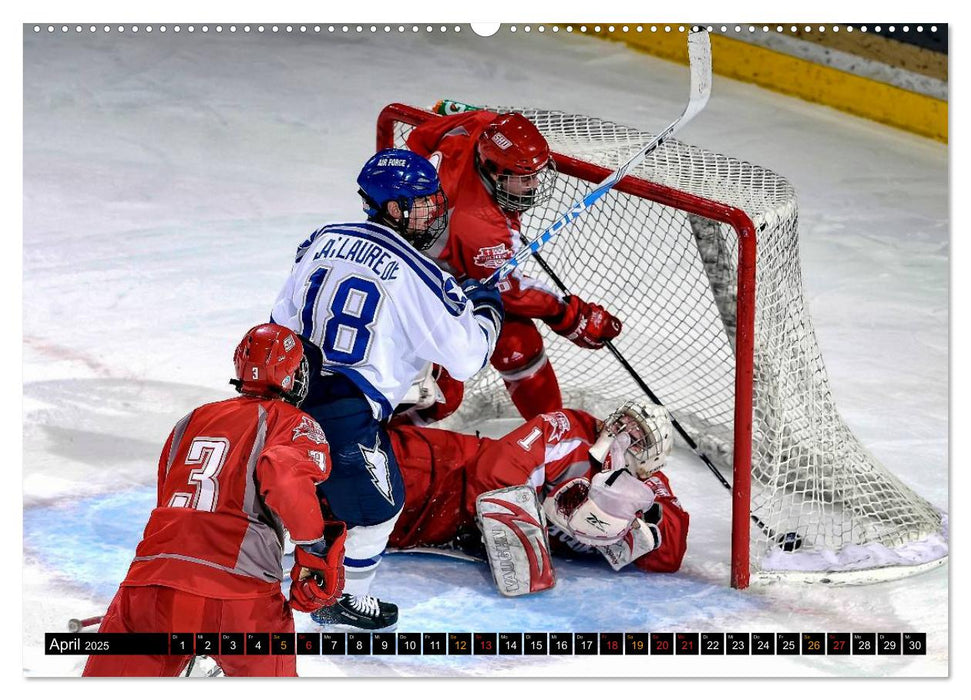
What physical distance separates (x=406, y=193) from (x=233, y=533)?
80 cm

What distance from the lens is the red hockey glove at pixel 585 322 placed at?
399 centimetres

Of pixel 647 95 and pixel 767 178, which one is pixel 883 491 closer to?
pixel 767 178

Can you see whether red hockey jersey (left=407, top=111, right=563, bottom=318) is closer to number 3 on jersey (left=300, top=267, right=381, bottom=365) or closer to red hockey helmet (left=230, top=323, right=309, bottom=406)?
number 3 on jersey (left=300, top=267, right=381, bottom=365)

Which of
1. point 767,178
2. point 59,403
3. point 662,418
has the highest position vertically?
point 767,178

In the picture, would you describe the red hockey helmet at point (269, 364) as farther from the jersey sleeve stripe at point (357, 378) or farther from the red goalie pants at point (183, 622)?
the red goalie pants at point (183, 622)

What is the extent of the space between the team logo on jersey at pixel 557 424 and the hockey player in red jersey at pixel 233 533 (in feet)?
2.40

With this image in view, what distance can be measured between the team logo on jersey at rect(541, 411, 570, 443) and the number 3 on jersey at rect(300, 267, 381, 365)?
51 cm

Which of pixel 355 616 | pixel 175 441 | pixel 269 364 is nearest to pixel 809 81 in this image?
pixel 355 616

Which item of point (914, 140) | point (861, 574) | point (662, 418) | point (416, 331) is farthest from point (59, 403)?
point (914, 140)

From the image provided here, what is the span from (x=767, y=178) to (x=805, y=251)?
5.12 feet

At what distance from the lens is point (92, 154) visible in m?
5.72

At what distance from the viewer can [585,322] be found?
401 cm

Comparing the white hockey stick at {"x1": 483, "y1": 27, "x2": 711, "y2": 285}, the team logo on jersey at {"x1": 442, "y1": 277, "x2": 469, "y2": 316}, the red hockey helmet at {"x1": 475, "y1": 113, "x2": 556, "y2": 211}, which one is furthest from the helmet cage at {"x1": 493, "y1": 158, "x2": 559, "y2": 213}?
the team logo on jersey at {"x1": 442, "y1": 277, "x2": 469, "y2": 316}

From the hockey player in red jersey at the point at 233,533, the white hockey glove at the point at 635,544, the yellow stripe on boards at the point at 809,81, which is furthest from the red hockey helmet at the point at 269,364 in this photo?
the yellow stripe on boards at the point at 809,81
